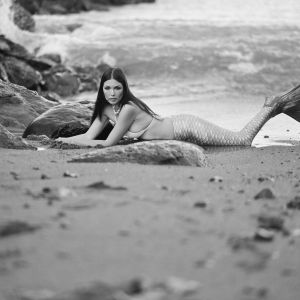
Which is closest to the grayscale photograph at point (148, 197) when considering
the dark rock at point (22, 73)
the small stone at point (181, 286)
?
the small stone at point (181, 286)

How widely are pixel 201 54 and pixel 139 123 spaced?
1062 cm

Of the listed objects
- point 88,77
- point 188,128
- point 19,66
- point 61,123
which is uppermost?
point 188,128

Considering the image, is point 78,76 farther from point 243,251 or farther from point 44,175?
point 243,251

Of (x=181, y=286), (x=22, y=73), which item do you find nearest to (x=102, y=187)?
(x=181, y=286)

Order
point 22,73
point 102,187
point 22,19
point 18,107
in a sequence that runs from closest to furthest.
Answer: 1. point 102,187
2. point 18,107
3. point 22,73
4. point 22,19

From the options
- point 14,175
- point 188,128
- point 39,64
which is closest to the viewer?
point 14,175

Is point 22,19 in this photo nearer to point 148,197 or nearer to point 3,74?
point 3,74

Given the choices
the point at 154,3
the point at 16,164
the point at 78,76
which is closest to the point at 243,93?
the point at 78,76

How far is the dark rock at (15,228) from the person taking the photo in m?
2.47

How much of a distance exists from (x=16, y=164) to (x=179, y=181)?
119 centimetres

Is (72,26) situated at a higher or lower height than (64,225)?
lower

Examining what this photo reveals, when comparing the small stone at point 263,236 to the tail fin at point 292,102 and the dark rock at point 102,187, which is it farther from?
the tail fin at point 292,102

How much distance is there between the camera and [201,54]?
1647 cm

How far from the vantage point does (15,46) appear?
14.1m
